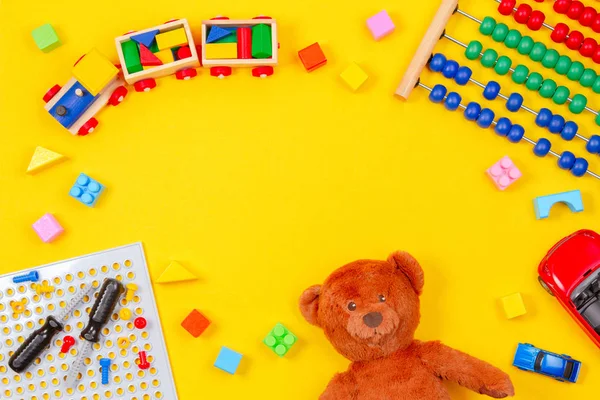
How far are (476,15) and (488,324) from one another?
2.71 ft

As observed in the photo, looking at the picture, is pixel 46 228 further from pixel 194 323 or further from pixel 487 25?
pixel 487 25

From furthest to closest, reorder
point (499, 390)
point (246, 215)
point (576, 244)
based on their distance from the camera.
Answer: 1. point (246, 215)
2. point (576, 244)
3. point (499, 390)

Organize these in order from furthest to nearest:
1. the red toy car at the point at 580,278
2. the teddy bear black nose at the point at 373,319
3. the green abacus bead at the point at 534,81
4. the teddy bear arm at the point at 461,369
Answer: the green abacus bead at the point at 534,81 → the red toy car at the point at 580,278 → the teddy bear arm at the point at 461,369 → the teddy bear black nose at the point at 373,319

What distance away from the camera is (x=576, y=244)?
5.41 ft

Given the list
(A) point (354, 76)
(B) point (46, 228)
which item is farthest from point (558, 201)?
(B) point (46, 228)

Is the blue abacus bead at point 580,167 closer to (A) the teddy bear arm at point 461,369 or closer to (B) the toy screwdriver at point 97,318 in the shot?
(A) the teddy bear arm at point 461,369

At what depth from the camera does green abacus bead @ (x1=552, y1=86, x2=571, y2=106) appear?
1701 mm

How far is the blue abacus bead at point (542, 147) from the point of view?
5.56 ft

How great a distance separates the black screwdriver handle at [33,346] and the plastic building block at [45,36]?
73 centimetres

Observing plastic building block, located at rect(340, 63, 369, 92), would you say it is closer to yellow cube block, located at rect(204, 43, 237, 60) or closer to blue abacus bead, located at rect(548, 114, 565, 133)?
yellow cube block, located at rect(204, 43, 237, 60)

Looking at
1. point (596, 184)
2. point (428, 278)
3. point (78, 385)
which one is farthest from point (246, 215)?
point (596, 184)

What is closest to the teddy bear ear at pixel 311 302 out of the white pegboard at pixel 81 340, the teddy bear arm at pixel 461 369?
the teddy bear arm at pixel 461 369

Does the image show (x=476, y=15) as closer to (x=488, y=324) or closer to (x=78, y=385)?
(x=488, y=324)

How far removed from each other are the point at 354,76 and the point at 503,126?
407 millimetres
